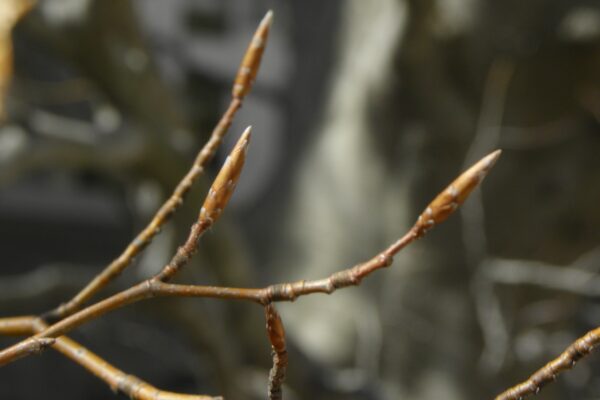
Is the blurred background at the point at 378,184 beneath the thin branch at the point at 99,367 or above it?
above

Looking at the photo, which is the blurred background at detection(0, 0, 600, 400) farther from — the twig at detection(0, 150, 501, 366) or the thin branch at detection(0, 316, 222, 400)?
the twig at detection(0, 150, 501, 366)

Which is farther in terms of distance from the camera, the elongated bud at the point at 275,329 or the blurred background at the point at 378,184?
the blurred background at the point at 378,184

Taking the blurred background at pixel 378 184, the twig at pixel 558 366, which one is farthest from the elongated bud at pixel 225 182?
the blurred background at pixel 378 184

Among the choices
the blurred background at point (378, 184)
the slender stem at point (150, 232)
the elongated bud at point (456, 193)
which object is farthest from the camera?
the blurred background at point (378, 184)

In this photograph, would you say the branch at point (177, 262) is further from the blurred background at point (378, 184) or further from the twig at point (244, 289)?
the blurred background at point (378, 184)

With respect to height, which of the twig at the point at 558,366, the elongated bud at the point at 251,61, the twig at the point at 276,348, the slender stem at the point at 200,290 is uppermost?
the elongated bud at the point at 251,61

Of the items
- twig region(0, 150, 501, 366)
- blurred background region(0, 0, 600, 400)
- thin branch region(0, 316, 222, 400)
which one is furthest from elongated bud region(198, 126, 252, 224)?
blurred background region(0, 0, 600, 400)

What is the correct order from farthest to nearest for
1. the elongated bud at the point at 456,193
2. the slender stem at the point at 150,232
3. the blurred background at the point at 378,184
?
the blurred background at the point at 378,184
the slender stem at the point at 150,232
the elongated bud at the point at 456,193

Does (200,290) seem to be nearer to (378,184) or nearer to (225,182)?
(225,182)
